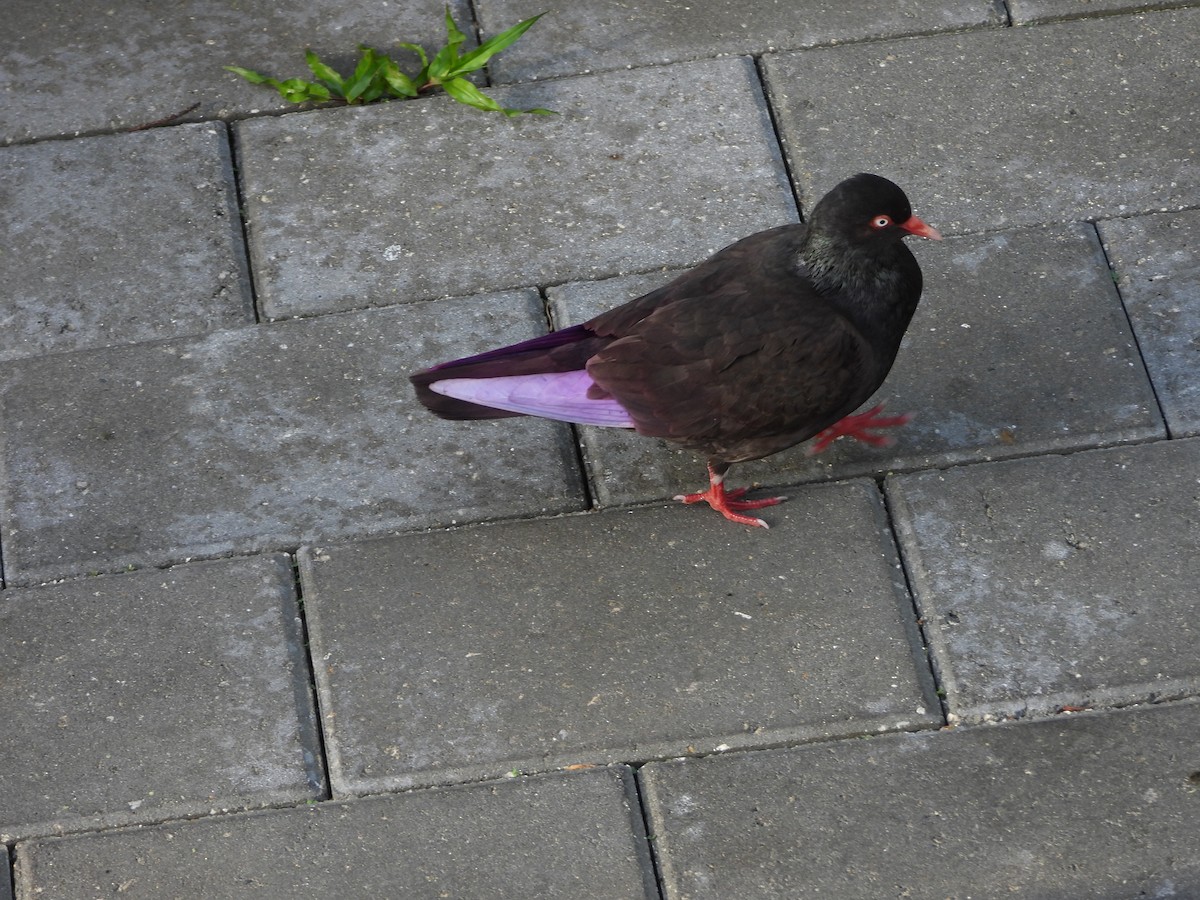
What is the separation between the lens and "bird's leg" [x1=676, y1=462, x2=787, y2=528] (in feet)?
12.5

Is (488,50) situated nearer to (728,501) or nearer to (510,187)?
(510,187)

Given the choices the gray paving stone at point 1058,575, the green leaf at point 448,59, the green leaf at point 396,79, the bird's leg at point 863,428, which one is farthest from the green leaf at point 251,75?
the gray paving stone at point 1058,575

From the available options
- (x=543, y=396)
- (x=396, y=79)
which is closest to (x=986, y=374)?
(x=543, y=396)

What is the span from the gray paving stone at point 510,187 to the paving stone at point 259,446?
18cm

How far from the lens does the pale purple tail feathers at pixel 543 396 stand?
3590 mm

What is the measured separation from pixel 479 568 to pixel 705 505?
61cm

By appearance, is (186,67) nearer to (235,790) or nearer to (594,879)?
(235,790)

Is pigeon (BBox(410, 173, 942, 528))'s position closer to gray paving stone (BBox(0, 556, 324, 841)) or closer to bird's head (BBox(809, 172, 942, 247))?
bird's head (BBox(809, 172, 942, 247))

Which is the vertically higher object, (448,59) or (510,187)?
(448,59)

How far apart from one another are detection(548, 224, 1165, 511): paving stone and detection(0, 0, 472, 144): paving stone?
141 centimetres

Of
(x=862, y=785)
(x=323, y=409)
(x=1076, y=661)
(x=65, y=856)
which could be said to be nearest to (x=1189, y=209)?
(x=1076, y=661)

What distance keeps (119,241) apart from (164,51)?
89 centimetres

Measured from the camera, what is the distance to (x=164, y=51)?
5078 millimetres

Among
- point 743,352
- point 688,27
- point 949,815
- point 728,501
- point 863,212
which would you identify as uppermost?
point 863,212
